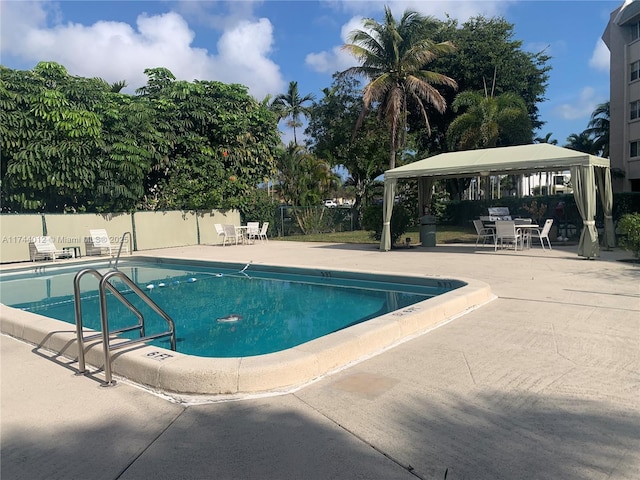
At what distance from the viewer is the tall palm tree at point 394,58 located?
23.5m

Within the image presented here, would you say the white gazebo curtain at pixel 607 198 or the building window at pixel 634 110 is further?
the building window at pixel 634 110

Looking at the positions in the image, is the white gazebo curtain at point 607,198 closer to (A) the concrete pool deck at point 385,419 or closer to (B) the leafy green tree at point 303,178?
(A) the concrete pool deck at point 385,419

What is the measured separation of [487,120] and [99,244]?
20.5m

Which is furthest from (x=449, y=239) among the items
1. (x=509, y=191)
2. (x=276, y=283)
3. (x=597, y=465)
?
(x=509, y=191)

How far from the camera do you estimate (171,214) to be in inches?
826

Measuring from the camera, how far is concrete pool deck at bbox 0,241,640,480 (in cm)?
271

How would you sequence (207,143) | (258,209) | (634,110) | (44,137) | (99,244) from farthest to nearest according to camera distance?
(634,110), (258,209), (207,143), (99,244), (44,137)

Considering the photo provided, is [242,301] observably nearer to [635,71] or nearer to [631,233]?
[631,233]

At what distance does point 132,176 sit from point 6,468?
17412mm

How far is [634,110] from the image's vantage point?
101ft

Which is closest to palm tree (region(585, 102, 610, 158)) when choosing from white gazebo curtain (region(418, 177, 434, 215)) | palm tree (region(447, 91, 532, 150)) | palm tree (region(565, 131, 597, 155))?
palm tree (region(565, 131, 597, 155))

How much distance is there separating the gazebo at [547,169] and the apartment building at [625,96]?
2107 cm

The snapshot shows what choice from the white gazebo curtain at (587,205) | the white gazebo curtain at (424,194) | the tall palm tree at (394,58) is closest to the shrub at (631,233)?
the white gazebo curtain at (587,205)

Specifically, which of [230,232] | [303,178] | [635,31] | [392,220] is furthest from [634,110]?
[230,232]
